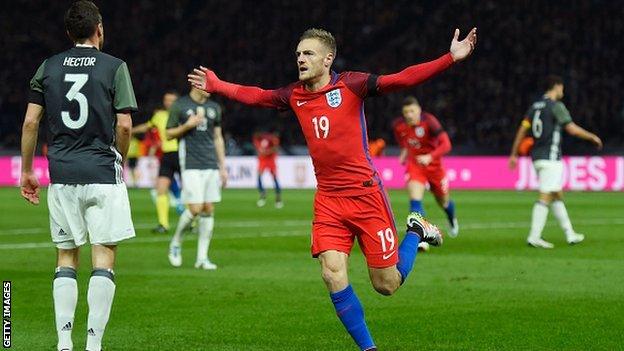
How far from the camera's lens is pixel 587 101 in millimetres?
40438

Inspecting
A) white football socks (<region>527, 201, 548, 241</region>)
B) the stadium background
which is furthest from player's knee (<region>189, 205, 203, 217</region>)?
white football socks (<region>527, 201, 548, 241</region>)

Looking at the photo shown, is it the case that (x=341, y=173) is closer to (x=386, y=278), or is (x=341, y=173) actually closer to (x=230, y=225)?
(x=386, y=278)

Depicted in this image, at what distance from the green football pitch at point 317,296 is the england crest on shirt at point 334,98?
179 centimetres

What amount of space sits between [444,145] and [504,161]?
21202mm

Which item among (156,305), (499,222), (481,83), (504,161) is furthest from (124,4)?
(156,305)

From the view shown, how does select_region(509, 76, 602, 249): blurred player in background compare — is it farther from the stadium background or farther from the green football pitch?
the stadium background

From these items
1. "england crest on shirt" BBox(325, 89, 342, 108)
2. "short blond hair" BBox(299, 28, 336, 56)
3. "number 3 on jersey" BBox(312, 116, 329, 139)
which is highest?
"short blond hair" BBox(299, 28, 336, 56)

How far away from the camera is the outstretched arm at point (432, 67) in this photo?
25.3 feet

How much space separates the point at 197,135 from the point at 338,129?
22.9 ft

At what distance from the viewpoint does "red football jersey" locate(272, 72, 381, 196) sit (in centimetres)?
816

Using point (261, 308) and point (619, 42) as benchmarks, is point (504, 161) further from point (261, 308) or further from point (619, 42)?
point (261, 308)

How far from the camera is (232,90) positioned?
860 centimetres

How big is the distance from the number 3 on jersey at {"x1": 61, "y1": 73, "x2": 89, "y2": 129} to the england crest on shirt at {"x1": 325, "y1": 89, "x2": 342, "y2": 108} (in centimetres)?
162

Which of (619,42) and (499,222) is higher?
(619,42)
